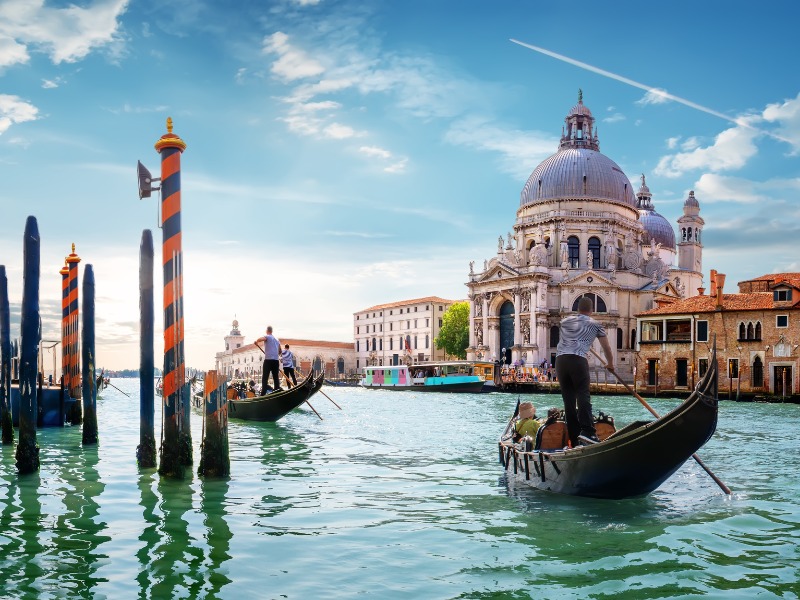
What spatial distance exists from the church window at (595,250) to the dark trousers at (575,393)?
44.4 metres

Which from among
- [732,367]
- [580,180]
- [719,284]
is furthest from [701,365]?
[580,180]

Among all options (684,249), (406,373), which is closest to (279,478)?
(406,373)

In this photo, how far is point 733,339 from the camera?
32.4 meters

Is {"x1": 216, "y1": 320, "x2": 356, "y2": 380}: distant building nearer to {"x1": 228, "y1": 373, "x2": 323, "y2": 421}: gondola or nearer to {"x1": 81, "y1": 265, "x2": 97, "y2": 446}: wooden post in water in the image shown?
{"x1": 228, "y1": 373, "x2": 323, "y2": 421}: gondola

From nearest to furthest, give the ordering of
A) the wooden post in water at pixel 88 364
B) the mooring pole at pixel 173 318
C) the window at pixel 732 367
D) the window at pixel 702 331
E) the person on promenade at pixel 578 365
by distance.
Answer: the person on promenade at pixel 578 365 < the mooring pole at pixel 173 318 < the wooden post in water at pixel 88 364 < the window at pixel 732 367 < the window at pixel 702 331

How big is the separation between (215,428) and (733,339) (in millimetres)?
29095

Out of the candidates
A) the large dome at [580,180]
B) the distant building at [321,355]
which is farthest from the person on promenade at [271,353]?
the distant building at [321,355]

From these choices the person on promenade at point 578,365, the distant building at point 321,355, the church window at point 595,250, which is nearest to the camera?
the person on promenade at point 578,365

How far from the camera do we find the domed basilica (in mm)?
48062

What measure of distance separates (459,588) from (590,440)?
9.48ft

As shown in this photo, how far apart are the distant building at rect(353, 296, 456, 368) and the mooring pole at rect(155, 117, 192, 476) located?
57.8 meters

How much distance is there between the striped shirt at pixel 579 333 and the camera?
7.06 metres

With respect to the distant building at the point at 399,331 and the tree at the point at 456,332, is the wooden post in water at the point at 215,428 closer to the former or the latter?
the tree at the point at 456,332

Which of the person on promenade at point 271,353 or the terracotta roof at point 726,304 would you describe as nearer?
the person on promenade at point 271,353
